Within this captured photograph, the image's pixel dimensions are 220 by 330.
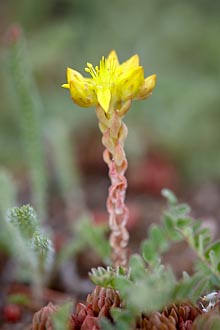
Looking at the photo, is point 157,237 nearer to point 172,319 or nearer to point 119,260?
point 119,260

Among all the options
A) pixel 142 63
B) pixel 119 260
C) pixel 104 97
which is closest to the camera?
pixel 104 97

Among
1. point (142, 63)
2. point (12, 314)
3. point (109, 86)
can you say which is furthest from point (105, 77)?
point (142, 63)

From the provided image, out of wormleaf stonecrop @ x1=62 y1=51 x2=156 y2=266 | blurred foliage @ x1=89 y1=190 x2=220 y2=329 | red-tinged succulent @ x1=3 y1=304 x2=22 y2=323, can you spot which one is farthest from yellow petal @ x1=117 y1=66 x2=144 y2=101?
red-tinged succulent @ x1=3 y1=304 x2=22 y2=323

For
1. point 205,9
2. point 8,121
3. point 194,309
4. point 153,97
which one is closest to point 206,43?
point 205,9

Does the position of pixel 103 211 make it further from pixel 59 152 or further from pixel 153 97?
pixel 153 97

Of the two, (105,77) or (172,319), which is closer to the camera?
(172,319)

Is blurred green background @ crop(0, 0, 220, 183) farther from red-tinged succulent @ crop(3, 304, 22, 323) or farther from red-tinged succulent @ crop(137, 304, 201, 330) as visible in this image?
red-tinged succulent @ crop(137, 304, 201, 330)

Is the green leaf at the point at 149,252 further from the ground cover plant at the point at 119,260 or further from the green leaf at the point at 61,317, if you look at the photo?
the green leaf at the point at 61,317
